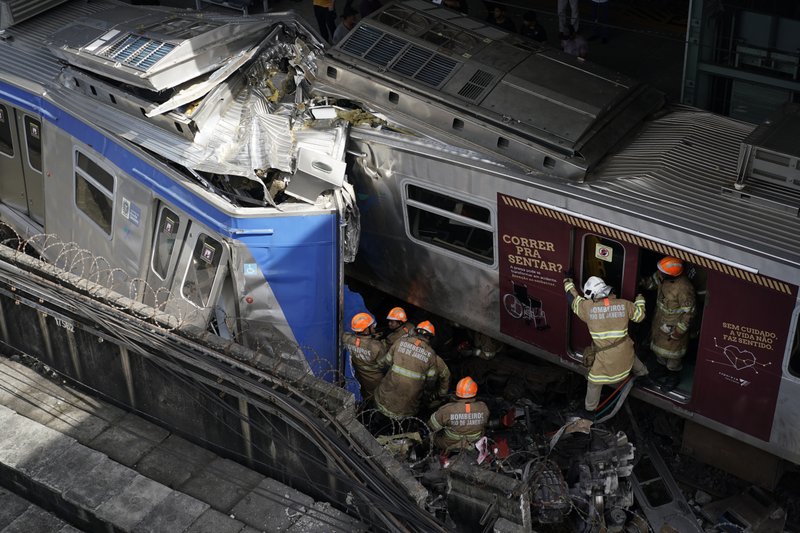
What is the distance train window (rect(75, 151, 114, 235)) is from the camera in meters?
11.0

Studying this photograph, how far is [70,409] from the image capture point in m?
9.46

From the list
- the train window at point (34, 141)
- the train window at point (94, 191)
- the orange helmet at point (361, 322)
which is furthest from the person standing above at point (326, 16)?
the orange helmet at point (361, 322)

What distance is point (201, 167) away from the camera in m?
9.96

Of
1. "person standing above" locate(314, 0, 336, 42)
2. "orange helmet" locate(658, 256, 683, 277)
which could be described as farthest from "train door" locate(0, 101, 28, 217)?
"orange helmet" locate(658, 256, 683, 277)

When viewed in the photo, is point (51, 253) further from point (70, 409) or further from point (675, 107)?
point (675, 107)

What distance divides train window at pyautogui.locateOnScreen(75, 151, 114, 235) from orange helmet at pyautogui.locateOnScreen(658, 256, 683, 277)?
5804 millimetres

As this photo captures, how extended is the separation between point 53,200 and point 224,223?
10.8 ft

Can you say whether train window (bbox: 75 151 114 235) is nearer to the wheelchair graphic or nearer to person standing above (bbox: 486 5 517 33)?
the wheelchair graphic

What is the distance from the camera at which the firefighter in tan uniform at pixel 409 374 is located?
9.66 metres

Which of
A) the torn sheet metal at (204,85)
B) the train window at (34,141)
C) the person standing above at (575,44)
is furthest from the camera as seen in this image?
the person standing above at (575,44)

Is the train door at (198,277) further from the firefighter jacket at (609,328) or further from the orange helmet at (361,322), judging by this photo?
the firefighter jacket at (609,328)

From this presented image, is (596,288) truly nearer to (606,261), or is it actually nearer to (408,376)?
(606,261)

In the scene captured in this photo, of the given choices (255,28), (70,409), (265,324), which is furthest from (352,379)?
(255,28)

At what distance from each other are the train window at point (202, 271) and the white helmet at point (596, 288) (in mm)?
3535
